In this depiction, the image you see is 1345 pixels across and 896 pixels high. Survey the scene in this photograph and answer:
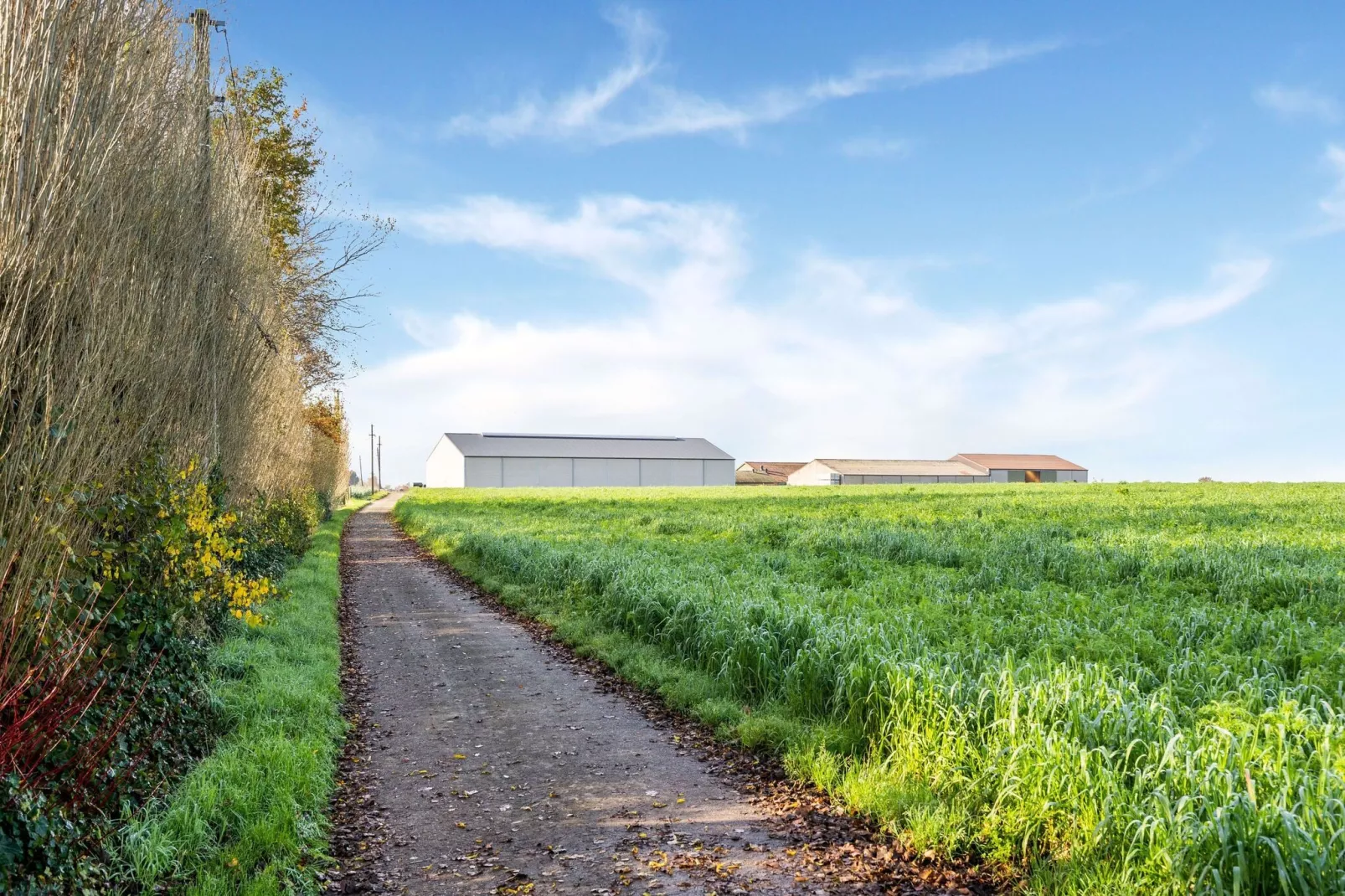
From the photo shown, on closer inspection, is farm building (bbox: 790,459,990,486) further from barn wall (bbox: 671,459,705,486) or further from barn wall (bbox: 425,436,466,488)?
barn wall (bbox: 425,436,466,488)

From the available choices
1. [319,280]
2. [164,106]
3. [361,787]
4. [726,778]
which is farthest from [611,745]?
[319,280]

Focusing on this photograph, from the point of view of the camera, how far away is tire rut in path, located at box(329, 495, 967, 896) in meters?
5.02

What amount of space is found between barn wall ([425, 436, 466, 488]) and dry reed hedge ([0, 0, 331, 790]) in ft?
263

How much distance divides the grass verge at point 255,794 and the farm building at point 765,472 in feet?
330

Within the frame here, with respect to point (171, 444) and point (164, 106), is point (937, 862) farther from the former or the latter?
point (164, 106)

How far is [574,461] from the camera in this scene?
89.9 metres

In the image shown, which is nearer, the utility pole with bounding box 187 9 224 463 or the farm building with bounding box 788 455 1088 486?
the utility pole with bounding box 187 9 224 463

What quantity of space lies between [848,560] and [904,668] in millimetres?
7885

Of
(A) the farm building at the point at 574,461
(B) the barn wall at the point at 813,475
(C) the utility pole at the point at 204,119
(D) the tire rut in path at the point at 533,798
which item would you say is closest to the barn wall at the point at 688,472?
(A) the farm building at the point at 574,461

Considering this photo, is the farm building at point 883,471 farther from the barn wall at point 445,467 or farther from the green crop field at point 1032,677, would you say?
the green crop field at point 1032,677

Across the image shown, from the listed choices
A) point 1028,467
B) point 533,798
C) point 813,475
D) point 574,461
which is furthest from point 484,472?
point 533,798

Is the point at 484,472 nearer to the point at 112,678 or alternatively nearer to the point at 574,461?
the point at 574,461

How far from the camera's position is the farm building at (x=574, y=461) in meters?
88.4

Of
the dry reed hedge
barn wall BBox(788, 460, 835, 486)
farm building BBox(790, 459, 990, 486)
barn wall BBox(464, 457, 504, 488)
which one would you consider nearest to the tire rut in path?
the dry reed hedge
